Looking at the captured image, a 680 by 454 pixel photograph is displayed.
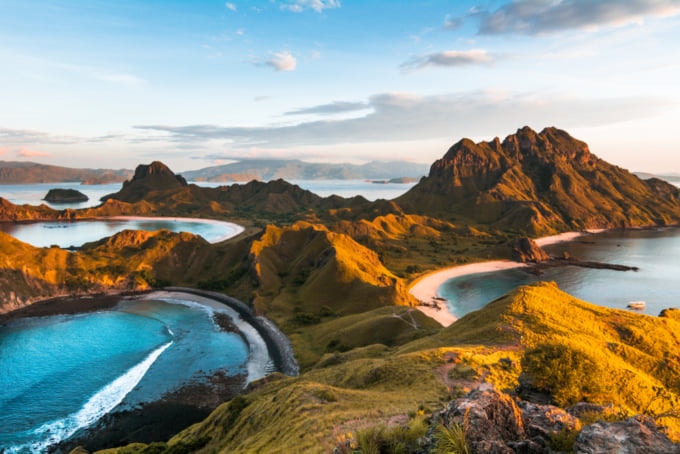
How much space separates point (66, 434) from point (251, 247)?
10359 centimetres

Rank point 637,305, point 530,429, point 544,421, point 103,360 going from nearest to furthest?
point 530,429 < point 544,421 < point 103,360 < point 637,305

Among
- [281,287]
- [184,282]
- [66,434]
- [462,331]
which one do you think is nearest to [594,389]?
[462,331]

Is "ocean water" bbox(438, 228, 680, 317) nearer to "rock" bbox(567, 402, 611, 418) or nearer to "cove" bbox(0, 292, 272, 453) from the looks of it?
"cove" bbox(0, 292, 272, 453)

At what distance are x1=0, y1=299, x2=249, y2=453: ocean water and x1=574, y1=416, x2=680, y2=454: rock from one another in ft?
267

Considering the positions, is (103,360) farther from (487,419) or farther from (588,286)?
(588,286)

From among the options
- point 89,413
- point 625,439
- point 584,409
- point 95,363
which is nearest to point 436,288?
point 95,363

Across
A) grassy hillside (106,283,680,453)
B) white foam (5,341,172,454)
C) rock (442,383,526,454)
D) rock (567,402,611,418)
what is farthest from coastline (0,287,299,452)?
rock (567,402,611,418)

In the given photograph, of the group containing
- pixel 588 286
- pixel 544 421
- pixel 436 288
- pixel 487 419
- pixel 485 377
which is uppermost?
pixel 487 419

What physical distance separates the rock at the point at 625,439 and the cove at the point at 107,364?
2966 inches

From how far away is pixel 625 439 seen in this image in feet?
49.5

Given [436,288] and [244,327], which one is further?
[436,288]

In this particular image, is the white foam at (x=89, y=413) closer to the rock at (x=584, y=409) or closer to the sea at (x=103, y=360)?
the sea at (x=103, y=360)

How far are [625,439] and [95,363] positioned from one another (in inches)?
4297

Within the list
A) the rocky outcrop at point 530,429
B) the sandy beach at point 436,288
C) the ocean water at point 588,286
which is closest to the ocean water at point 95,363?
the sandy beach at point 436,288
